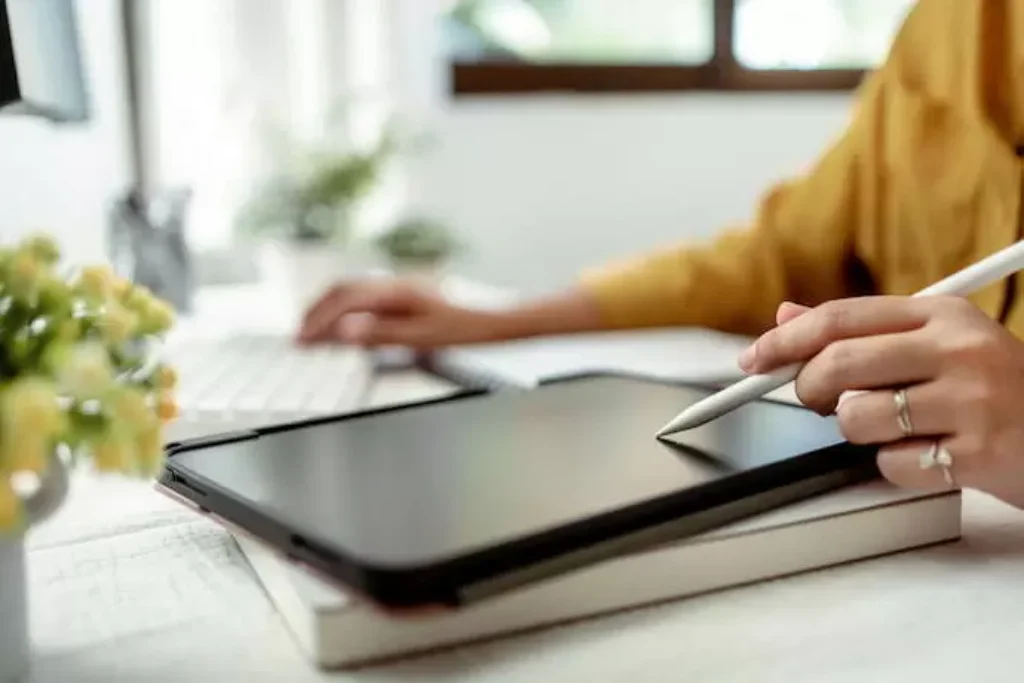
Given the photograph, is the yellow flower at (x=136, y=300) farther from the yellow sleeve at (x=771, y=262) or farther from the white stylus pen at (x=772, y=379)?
the yellow sleeve at (x=771, y=262)

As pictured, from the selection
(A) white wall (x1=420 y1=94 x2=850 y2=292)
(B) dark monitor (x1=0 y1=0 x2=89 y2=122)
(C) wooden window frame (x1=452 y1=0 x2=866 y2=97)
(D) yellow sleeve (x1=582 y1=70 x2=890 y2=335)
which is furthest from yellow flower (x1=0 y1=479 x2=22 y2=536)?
(C) wooden window frame (x1=452 y1=0 x2=866 y2=97)

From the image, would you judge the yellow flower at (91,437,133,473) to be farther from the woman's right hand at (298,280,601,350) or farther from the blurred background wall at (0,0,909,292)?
the blurred background wall at (0,0,909,292)

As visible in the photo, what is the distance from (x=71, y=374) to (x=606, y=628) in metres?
0.21

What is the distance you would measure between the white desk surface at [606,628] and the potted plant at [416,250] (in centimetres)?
80

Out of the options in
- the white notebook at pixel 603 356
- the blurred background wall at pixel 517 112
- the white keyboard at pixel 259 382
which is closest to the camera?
the white keyboard at pixel 259 382

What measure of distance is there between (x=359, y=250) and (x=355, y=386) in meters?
0.50

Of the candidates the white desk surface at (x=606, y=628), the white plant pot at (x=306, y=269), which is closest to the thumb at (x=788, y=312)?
the white desk surface at (x=606, y=628)

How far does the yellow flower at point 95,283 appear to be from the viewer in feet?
1.17

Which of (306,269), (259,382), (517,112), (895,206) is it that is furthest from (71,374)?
(517,112)

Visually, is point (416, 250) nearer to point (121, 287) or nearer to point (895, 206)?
point (895, 206)

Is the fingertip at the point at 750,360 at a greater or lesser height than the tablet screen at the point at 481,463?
greater

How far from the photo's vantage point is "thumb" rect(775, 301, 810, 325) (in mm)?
553

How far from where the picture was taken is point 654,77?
211cm

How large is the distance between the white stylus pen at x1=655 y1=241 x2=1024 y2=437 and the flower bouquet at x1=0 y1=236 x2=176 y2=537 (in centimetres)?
25
